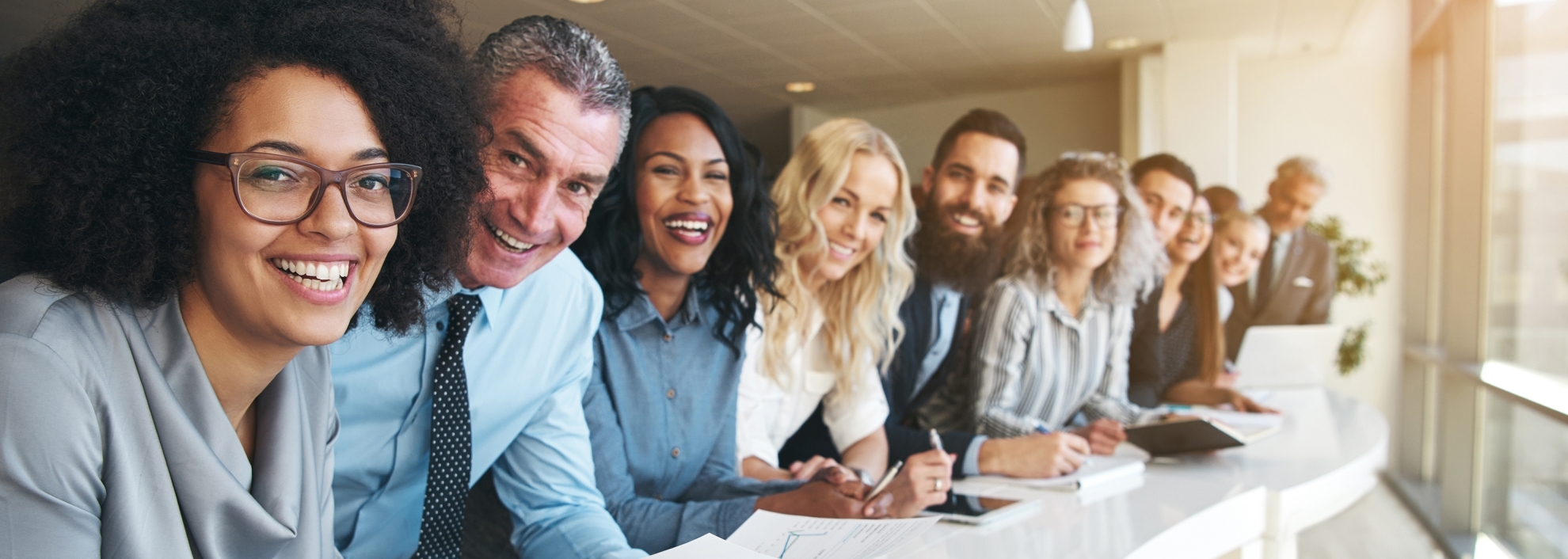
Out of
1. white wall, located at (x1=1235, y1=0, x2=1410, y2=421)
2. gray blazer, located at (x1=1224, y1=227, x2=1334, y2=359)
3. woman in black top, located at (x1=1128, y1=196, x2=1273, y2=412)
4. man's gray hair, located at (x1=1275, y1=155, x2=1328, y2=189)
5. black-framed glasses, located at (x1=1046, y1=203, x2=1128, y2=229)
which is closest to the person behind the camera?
black-framed glasses, located at (x1=1046, y1=203, x2=1128, y2=229)

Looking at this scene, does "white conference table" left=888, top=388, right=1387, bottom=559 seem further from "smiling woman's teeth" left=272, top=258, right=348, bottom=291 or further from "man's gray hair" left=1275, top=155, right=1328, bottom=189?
"man's gray hair" left=1275, top=155, right=1328, bottom=189

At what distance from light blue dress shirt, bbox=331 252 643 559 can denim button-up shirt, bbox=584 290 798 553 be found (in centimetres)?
7

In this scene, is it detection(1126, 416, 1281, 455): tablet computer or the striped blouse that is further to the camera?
the striped blouse

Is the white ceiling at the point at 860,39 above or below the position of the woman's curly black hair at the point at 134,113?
above

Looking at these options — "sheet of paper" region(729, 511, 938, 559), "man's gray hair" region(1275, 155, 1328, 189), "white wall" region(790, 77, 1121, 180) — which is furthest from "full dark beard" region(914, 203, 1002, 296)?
"man's gray hair" region(1275, 155, 1328, 189)

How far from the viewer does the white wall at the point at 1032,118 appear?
2326mm

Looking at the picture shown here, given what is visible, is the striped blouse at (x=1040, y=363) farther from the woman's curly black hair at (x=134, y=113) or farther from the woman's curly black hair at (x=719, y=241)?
the woman's curly black hair at (x=134, y=113)

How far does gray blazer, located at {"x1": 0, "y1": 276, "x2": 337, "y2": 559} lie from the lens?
768 mm

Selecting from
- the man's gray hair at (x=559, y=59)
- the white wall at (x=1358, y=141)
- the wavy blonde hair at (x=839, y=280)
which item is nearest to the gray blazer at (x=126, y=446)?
the man's gray hair at (x=559, y=59)

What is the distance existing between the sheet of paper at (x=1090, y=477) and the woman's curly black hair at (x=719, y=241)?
0.80 metres

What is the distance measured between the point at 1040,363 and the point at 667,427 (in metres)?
1.53

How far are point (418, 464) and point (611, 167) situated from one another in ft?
1.92

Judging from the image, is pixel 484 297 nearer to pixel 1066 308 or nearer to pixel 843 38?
pixel 843 38

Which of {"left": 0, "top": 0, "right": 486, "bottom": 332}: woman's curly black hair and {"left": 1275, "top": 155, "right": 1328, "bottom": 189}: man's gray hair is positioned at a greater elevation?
{"left": 1275, "top": 155, "right": 1328, "bottom": 189}: man's gray hair
